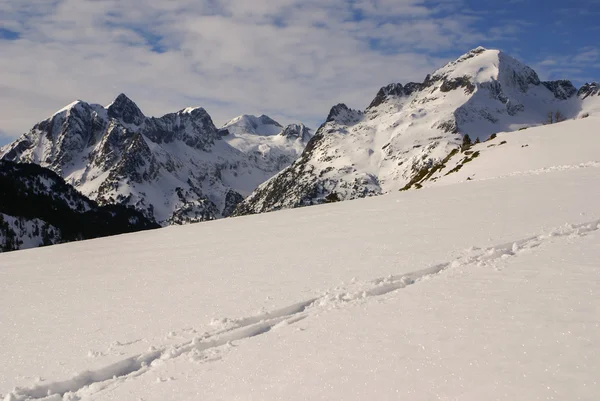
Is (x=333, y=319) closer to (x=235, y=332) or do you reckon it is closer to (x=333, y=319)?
(x=333, y=319)

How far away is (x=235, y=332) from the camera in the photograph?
9.88 metres

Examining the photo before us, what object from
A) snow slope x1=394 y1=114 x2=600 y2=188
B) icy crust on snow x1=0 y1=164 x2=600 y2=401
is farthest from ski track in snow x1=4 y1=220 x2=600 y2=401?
snow slope x1=394 y1=114 x2=600 y2=188

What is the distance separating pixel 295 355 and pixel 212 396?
1.79 m

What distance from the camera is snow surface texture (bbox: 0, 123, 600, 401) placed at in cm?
712

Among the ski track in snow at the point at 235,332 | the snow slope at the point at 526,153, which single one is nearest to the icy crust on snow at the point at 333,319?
the ski track in snow at the point at 235,332

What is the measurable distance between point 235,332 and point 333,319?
7.64 ft

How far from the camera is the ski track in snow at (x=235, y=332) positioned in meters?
8.37

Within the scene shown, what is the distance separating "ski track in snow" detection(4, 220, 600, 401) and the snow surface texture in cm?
4

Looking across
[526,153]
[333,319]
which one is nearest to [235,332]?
[333,319]

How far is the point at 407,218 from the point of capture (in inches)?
875

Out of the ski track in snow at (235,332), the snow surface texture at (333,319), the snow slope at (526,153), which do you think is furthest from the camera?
the snow slope at (526,153)

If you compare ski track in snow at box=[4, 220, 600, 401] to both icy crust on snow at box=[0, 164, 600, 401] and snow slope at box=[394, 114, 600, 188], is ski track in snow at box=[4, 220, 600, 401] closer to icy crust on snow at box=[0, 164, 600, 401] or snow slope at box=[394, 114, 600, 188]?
icy crust on snow at box=[0, 164, 600, 401]

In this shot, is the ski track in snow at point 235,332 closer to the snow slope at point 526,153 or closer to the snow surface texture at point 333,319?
the snow surface texture at point 333,319

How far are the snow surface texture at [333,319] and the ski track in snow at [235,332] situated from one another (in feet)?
0.12
